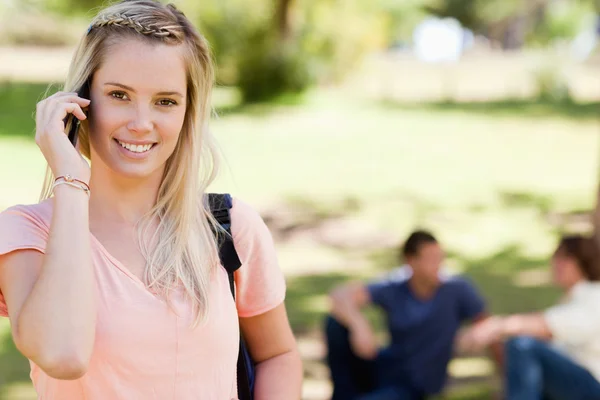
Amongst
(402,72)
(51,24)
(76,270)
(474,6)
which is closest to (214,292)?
(76,270)

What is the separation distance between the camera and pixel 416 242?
475 cm

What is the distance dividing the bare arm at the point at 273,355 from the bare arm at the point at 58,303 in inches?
19.2

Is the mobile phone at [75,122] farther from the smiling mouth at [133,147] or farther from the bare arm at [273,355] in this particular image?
the bare arm at [273,355]

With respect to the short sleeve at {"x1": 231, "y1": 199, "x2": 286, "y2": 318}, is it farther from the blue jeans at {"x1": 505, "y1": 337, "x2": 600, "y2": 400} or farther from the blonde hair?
the blue jeans at {"x1": 505, "y1": 337, "x2": 600, "y2": 400}

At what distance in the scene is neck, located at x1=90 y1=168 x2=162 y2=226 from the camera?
1913mm

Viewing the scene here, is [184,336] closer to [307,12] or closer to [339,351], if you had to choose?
[339,351]

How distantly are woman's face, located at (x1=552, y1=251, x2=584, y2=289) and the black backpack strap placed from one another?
2756 mm

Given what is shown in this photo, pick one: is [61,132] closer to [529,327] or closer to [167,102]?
[167,102]

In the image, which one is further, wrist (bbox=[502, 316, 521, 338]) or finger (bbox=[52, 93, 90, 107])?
wrist (bbox=[502, 316, 521, 338])

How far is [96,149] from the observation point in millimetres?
1881

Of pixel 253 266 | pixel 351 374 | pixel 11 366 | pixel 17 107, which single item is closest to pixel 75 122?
pixel 253 266

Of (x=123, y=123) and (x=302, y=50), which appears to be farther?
(x=302, y=50)

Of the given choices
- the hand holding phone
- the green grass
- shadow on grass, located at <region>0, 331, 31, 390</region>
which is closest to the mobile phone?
the hand holding phone

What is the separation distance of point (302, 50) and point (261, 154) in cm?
892
